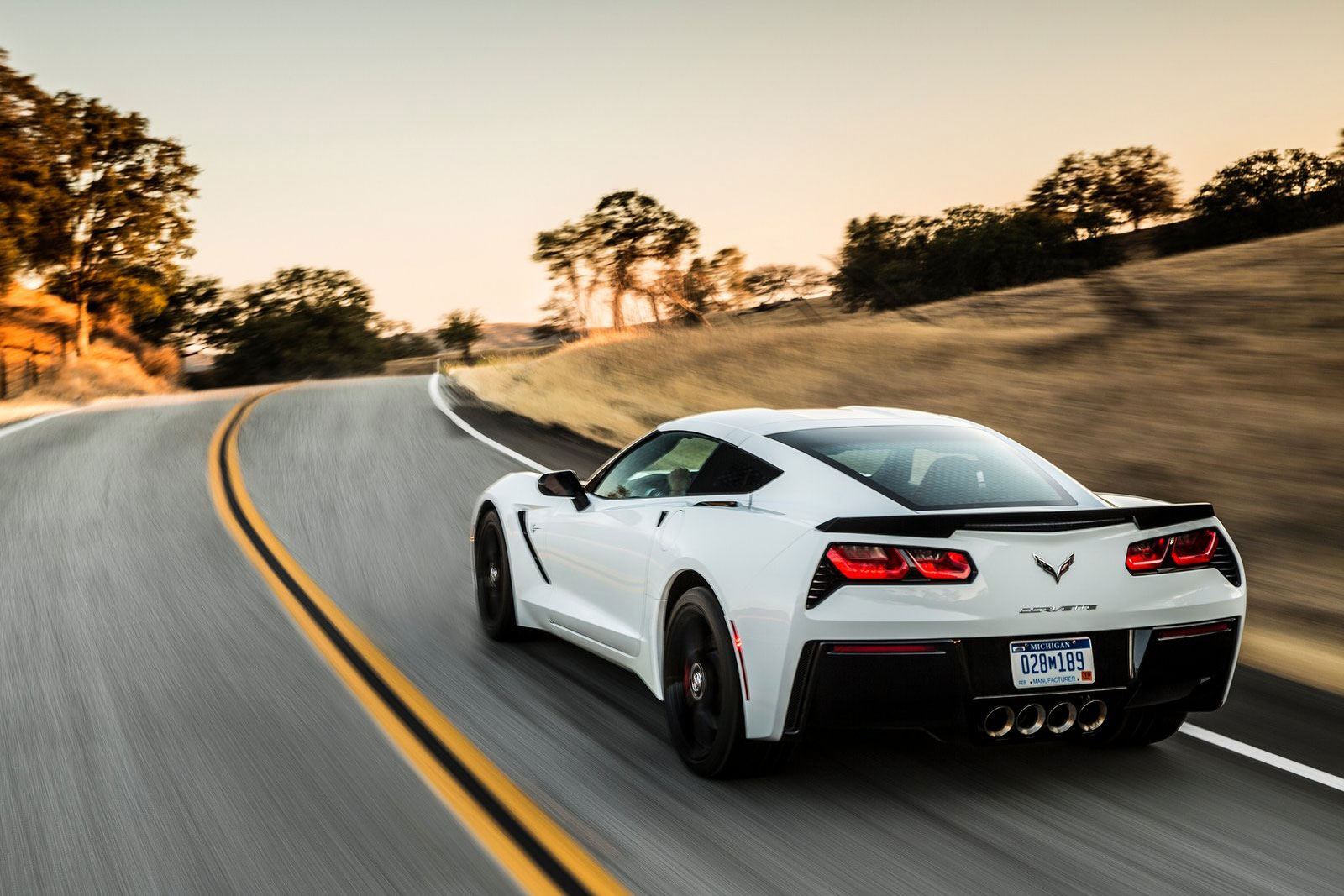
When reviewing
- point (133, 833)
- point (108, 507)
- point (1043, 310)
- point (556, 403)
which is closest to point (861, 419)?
point (133, 833)

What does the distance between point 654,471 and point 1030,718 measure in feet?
7.55

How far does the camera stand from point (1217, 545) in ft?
15.0

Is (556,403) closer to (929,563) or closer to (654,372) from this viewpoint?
(654,372)

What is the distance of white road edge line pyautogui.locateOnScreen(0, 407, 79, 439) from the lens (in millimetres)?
18312

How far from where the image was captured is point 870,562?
416 cm

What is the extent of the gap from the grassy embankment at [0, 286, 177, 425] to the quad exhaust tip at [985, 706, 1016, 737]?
2599 centimetres

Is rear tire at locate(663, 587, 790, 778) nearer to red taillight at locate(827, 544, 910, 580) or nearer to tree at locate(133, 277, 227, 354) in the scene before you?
red taillight at locate(827, 544, 910, 580)

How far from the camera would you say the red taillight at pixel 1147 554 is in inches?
170

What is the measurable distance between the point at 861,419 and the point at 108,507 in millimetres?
8408

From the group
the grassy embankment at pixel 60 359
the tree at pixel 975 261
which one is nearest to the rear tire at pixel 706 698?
the grassy embankment at pixel 60 359

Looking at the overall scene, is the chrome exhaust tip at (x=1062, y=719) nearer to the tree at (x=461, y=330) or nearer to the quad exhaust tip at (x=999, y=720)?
the quad exhaust tip at (x=999, y=720)

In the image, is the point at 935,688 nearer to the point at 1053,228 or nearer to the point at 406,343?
the point at 1053,228

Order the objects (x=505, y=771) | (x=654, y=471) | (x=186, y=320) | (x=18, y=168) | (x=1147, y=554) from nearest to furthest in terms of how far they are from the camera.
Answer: (x=1147, y=554), (x=505, y=771), (x=654, y=471), (x=18, y=168), (x=186, y=320)

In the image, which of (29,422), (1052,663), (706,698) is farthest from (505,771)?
(29,422)
